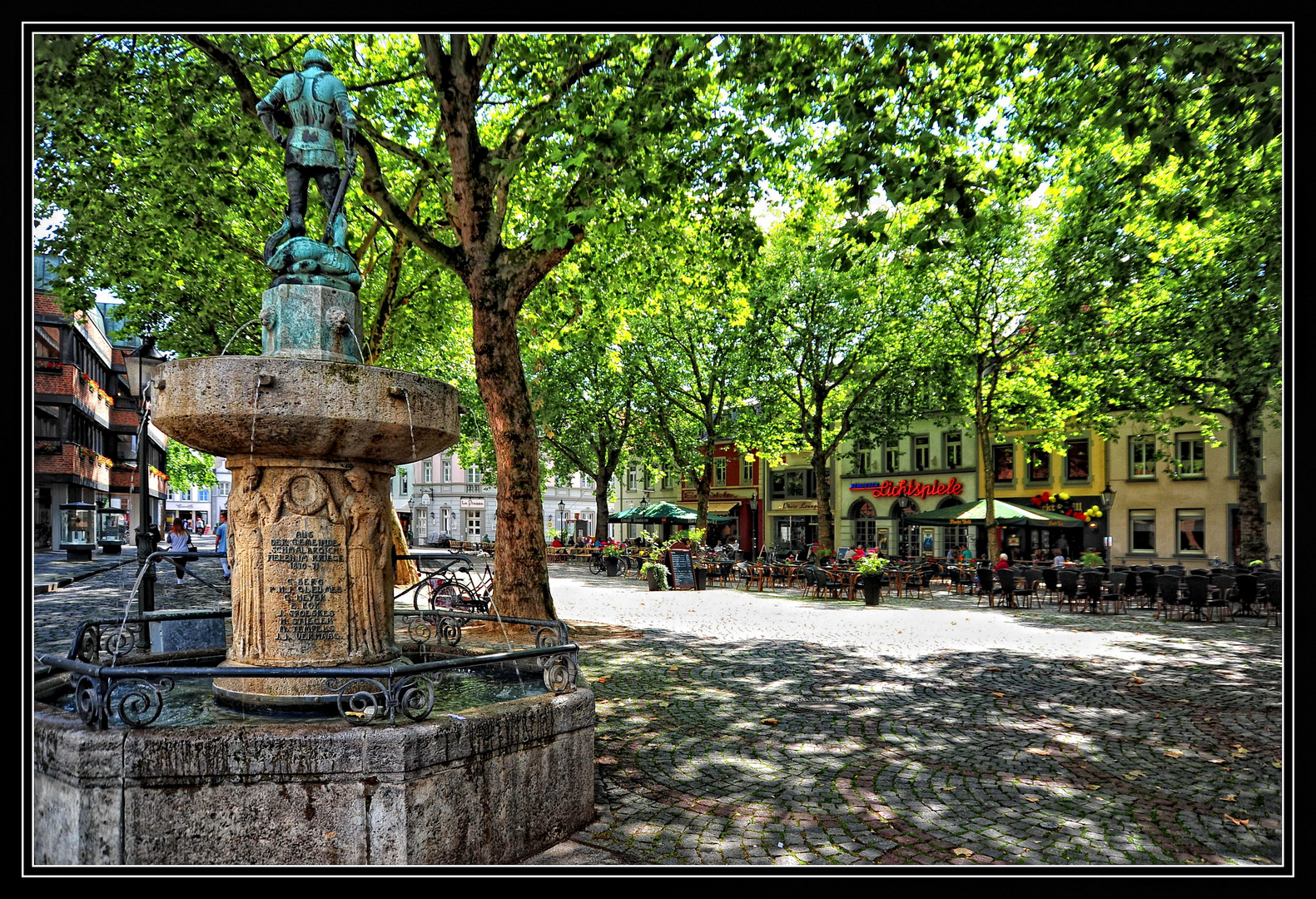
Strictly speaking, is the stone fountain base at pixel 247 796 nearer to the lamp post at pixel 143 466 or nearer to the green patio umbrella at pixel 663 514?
the lamp post at pixel 143 466

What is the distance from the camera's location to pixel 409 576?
21.3 metres

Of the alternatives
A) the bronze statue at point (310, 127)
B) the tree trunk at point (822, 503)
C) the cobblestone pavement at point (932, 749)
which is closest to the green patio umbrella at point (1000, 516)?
the tree trunk at point (822, 503)

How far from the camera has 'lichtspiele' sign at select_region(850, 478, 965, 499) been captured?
129 feet

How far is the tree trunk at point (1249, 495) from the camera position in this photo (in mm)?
20344

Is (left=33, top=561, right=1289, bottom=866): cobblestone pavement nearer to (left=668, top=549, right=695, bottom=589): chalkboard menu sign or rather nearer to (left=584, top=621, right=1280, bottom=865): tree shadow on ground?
(left=584, top=621, right=1280, bottom=865): tree shadow on ground

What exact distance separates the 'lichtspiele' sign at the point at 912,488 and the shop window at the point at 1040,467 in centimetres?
342

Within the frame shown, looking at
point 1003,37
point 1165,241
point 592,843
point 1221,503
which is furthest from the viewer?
point 1221,503

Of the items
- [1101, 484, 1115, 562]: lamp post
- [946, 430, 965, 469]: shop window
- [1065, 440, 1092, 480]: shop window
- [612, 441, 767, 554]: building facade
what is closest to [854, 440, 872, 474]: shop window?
[946, 430, 965, 469]: shop window

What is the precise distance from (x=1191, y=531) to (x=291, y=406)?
35926mm

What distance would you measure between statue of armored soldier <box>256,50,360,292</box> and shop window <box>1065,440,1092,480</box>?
3618cm

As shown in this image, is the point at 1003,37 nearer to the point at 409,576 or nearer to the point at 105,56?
the point at 105,56
